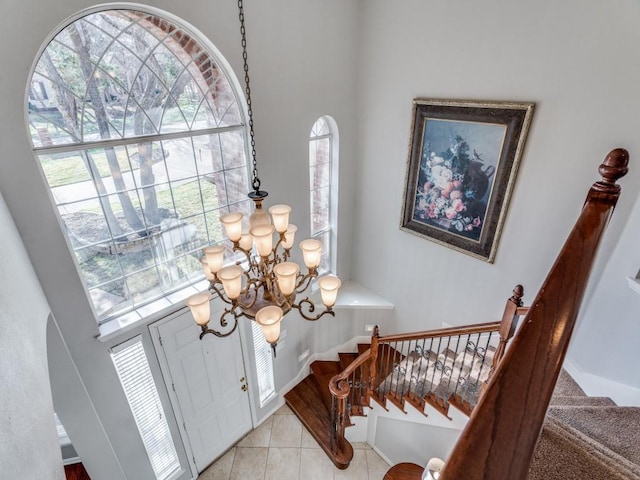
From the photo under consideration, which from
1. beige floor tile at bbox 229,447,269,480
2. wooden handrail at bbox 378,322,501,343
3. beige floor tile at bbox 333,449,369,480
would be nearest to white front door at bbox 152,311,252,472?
beige floor tile at bbox 229,447,269,480

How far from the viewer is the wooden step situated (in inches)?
155

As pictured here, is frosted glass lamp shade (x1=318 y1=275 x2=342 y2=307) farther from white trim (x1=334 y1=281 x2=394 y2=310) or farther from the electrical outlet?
the electrical outlet

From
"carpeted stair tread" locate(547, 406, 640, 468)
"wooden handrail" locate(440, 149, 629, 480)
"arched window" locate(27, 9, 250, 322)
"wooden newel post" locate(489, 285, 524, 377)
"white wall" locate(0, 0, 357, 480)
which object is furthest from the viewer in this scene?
"wooden newel post" locate(489, 285, 524, 377)

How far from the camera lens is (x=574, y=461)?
4.78 feet

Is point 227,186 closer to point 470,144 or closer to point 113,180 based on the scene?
point 113,180

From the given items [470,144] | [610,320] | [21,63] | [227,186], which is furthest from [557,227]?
[21,63]

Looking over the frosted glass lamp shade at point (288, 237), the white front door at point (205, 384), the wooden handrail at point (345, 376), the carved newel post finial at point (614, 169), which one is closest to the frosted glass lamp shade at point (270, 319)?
the frosted glass lamp shade at point (288, 237)

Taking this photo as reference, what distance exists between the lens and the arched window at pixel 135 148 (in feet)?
7.14

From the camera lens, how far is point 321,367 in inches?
190

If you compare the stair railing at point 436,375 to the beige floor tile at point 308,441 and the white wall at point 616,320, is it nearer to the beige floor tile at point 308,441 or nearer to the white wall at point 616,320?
the beige floor tile at point 308,441

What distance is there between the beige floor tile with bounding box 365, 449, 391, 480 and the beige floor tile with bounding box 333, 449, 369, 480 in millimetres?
47

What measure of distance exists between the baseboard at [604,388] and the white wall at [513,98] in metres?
0.13

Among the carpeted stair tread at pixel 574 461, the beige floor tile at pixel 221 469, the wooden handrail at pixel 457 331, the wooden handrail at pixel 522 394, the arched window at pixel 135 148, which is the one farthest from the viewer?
the beige floor tile at pixel 221 469

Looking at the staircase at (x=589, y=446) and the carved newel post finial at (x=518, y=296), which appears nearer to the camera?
the staircase at (x=589, y=446)
